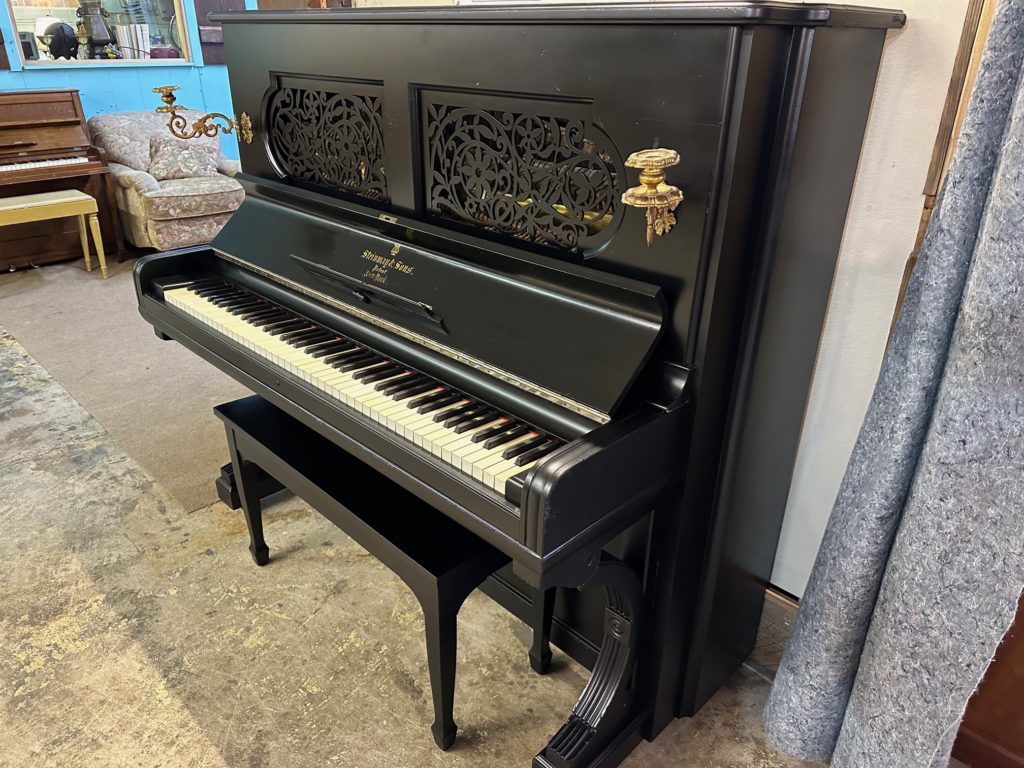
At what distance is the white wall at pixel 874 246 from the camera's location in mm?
1108

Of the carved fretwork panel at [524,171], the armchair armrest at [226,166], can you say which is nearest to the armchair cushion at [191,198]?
the armchair armrest at [226,166]

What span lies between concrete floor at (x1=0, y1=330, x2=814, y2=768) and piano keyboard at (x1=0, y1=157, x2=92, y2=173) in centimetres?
261

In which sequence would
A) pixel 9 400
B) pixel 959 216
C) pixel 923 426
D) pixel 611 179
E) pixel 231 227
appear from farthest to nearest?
1. pixel 9 400
2. pixel 231 227
3. pixel 611 179
4. pixel 923 426
5. pixel 959 216

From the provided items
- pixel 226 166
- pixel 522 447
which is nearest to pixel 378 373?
pixel 522 447

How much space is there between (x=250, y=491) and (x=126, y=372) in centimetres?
153

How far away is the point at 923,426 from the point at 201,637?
1.52 metres

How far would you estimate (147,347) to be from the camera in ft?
10.7

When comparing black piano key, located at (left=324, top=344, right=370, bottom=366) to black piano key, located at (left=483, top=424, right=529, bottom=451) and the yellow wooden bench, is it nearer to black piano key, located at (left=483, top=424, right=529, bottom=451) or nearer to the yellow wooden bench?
black piano key, located at (left=483, top=424, right=529, bottom=451)

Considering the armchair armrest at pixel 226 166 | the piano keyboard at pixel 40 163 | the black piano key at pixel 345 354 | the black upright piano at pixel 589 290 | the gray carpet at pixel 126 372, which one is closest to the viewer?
the black upright piano at pixel 589 290

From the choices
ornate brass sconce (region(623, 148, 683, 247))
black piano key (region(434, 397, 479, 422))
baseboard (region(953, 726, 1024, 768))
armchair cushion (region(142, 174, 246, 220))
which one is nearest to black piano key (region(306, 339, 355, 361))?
black piano key (region(434, 397, 479, 422))

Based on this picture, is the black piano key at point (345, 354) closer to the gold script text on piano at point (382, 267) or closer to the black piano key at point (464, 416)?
the gold script text on piano at point (382, 267)

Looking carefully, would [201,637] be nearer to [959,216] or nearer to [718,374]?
[718,374]

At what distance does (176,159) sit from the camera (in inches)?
180

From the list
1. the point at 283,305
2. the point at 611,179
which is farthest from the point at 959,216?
the point at 283,305
